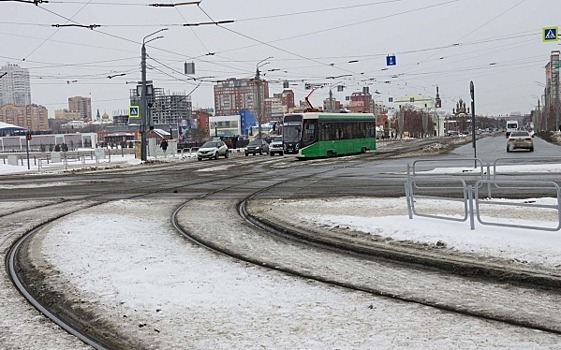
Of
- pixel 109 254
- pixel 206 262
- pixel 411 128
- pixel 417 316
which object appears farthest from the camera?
pixel 411 128

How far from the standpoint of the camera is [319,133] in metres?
44.1

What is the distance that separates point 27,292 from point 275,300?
10.9ft

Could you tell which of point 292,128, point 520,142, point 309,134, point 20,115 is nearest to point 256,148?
point 292,128

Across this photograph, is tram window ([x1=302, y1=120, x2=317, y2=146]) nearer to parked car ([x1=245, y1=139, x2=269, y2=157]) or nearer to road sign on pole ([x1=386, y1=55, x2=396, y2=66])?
road sign on pole ([x1=386, y1=55, x2=396, y2=66])

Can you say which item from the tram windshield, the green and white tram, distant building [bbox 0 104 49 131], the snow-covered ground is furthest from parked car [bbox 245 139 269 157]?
distant building [bbox 0 104 49 131]

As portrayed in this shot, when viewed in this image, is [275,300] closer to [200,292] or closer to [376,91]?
[200,292]

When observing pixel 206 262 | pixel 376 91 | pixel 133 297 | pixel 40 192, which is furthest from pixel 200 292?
pixel 376 91

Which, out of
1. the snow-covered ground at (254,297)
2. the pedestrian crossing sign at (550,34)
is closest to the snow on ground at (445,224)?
the snow-covered ground at (254,297)

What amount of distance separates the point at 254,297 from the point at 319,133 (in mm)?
36796

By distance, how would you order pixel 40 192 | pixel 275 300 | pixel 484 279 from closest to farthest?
pixel 275 300
pixel 484 279
pixel 40 192

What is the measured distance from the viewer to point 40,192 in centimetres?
2530

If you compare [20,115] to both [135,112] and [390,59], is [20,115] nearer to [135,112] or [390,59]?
[135,112]

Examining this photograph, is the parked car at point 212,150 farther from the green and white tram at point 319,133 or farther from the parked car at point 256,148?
the green and white tram at point 319,133

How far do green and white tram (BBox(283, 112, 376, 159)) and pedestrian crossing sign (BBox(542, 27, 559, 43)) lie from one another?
1520 cm
